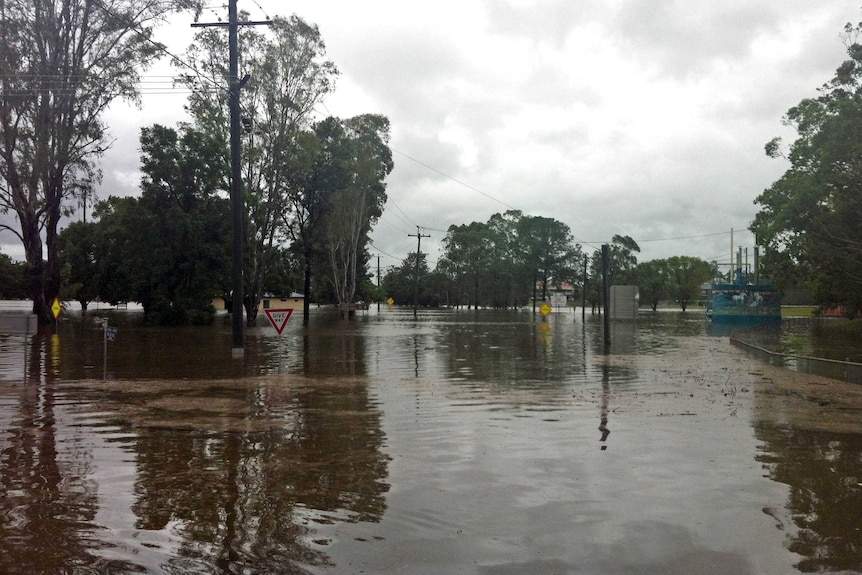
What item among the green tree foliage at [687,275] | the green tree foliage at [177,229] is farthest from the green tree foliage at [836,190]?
the green tree foliage at [687,275]

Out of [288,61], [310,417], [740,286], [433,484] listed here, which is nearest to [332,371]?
[310,417]

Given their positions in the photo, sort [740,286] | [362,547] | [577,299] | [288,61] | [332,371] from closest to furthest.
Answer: [362,547]
[332,371]
[288,61]
[740,286]
[577,299]

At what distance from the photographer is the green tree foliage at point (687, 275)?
455 feet

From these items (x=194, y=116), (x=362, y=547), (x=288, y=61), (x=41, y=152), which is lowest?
(x=362, y=547)

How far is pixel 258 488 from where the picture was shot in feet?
22.8

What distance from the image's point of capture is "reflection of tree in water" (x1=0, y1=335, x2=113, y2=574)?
5074 millimetres

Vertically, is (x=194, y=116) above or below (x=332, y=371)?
above

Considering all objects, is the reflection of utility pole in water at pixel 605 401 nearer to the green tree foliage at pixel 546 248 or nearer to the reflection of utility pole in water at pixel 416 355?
the reflection of utility pole in water at pixel 416 355

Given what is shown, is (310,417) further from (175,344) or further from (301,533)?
(175,344)

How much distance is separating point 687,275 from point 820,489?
141m

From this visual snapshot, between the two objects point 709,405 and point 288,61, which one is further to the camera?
point 288,61

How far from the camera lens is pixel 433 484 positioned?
720 cm

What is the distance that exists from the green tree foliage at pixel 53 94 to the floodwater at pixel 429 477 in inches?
1008

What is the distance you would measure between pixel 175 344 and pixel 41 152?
14.5 metres
